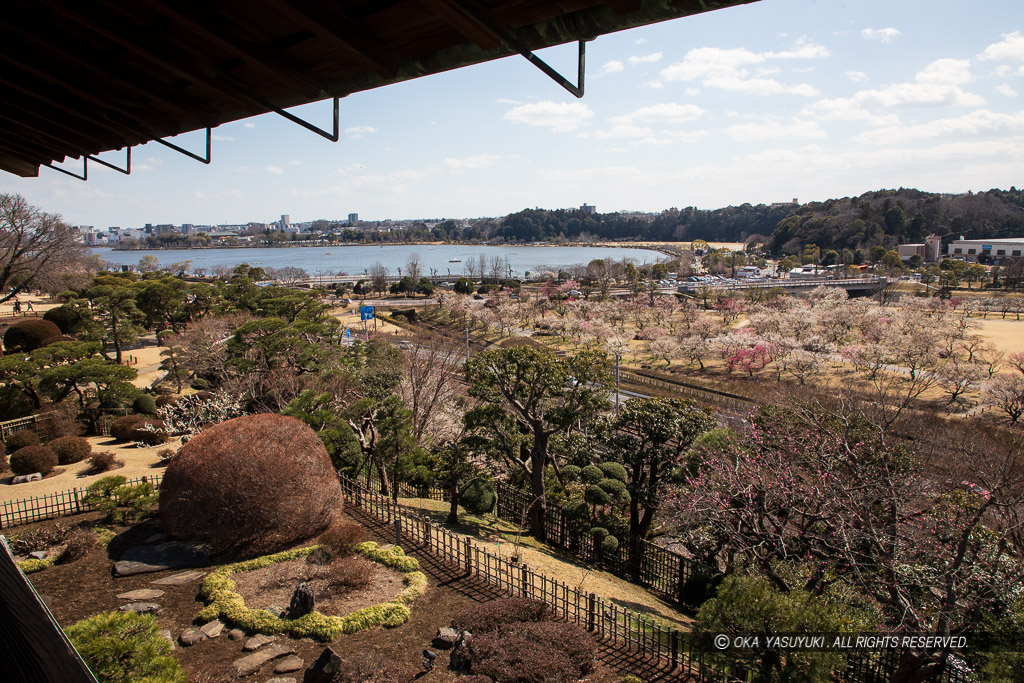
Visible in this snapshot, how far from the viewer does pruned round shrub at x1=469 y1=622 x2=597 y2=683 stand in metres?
6.90

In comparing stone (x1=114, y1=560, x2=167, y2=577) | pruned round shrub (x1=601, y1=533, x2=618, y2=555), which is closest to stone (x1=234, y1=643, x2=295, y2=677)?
stone (x1=114, y1=560, x2=167, y2=577)

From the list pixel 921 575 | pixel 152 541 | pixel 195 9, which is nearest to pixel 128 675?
pixel 152 541

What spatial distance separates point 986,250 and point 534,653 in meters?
117

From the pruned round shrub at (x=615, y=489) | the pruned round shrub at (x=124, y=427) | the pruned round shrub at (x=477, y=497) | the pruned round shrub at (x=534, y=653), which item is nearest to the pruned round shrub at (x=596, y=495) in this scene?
the pruned round shrub at (x=615, y=489)

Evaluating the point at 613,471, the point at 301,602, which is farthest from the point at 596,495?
the point at 301,602

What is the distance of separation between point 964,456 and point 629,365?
87.8 ft

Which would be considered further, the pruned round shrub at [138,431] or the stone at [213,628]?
the pruned round shrub at [138,431]

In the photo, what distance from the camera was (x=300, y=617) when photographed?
8312 mm

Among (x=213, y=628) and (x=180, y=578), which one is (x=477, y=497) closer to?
(x=180, y=578)

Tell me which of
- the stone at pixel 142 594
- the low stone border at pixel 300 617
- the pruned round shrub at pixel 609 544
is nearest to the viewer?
the low stone border at pixel 300 617

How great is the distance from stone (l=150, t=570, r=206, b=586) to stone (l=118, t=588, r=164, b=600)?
9.3 inches

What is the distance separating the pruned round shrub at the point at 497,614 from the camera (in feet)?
26.0

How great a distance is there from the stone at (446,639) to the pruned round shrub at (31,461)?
1396cm

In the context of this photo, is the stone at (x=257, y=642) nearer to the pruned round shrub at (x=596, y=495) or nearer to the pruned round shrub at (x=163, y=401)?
the pruned round shrub at (x=596, y=495)
